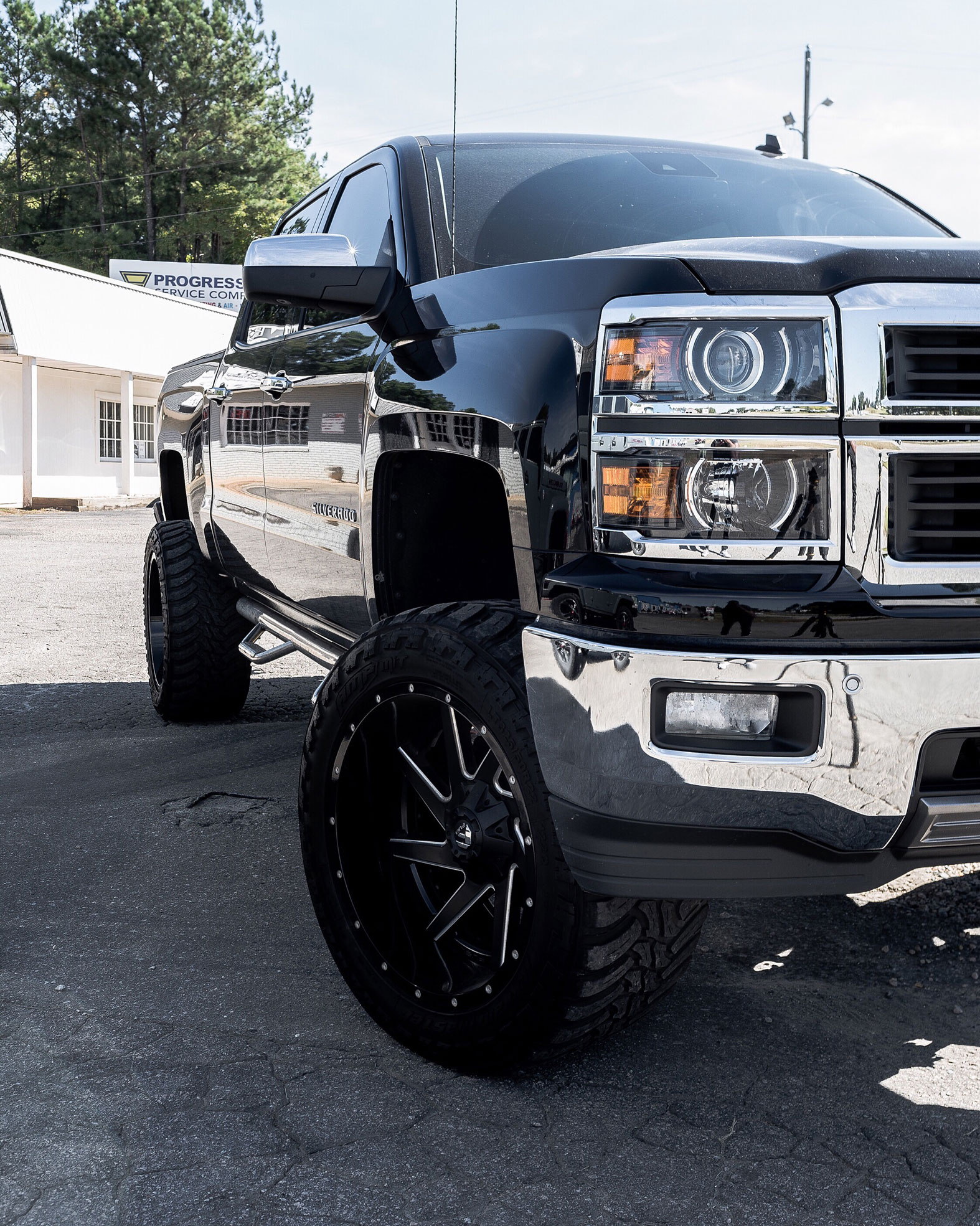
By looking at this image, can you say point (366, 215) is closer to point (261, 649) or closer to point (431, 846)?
point (261, 649)

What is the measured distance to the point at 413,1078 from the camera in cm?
249

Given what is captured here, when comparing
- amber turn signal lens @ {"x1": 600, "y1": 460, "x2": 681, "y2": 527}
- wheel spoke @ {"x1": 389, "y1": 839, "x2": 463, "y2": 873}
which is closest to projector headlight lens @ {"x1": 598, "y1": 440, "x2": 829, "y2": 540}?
amber turn signal lens @ {"x1": 600, "y1": 460, "x2": 681, "y2": 527}

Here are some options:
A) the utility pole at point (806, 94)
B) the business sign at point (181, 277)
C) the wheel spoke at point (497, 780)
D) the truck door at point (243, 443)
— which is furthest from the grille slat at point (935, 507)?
the business sign at point (181, 277)

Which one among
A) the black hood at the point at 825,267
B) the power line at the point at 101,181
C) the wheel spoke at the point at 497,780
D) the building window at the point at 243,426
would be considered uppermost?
the power line at the point at 101,181

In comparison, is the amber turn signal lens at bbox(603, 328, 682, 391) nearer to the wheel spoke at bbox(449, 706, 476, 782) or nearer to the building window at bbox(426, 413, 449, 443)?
the building window at bbox(426, 413, 449, 443)

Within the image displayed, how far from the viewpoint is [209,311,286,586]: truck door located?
155 inches

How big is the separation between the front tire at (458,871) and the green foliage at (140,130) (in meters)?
51.1

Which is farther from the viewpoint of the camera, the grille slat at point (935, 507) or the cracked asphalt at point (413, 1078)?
the cracked asphalt at point (413, 1078)

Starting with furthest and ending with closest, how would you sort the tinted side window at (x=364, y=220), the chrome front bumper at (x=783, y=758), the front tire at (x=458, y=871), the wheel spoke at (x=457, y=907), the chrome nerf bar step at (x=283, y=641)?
the chrome nerf bar step at (x=283, y=641)
the tinted side window at (x=364, y=220)
the wheel spoke at (x=457, y=907)
the front tire at (x=458, y=871)
the chrome front bumper at (x=783, y=758)

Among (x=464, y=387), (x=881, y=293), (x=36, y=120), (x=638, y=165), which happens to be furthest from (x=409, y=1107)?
(x=36, y=120)

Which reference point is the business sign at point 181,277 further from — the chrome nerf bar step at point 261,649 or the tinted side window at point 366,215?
the tinted side window at point 366,215

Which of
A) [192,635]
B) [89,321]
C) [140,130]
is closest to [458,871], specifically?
[192,635]

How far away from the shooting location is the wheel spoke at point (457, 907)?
243cm

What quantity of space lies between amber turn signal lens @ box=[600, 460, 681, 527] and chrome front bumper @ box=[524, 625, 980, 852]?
0.21 meters
